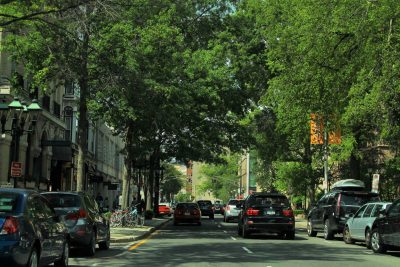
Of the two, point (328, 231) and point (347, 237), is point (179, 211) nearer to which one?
point (328, 231)

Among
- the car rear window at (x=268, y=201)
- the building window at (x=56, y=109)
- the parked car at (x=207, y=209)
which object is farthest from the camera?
the parked car at (x=207, y=209)

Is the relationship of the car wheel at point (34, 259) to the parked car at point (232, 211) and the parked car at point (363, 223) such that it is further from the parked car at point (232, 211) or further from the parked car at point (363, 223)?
the parked car at point (232, 211)

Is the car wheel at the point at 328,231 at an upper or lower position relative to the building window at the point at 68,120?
lower

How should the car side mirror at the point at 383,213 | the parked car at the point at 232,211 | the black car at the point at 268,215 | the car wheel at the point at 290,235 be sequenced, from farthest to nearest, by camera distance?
the parked car at the point at 232,211 → the car wheel at the point at 290,235 → the black car at the point at 268,215 → the car side mirror at the point at 383,213

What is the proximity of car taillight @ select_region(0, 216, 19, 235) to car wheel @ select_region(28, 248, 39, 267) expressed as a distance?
713 millimetres

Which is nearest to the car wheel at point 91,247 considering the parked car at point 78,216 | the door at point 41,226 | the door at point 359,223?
the parked car at point 78,216

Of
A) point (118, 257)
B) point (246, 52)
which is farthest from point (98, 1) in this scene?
point (246, 52)

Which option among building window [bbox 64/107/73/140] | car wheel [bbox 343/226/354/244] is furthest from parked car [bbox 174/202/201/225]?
car wheel [bbox 343/226/354/244]

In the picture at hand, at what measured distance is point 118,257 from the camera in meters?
15.0

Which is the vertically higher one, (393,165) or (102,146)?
(102,146)

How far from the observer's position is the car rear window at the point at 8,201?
9.76m

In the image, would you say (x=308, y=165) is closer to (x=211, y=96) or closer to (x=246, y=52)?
(x=246, y=52)

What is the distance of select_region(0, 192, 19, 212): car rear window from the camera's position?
9.76m

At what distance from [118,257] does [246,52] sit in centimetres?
2077
